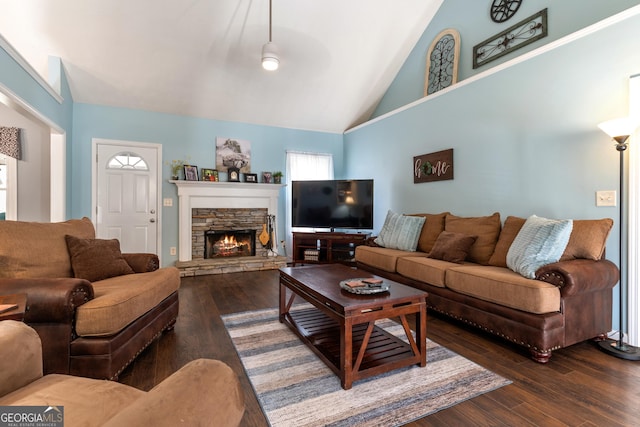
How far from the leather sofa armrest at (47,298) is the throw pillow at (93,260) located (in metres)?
0.53

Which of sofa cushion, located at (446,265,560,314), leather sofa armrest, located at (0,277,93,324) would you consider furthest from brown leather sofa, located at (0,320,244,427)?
sofa cushion, located at (446,265,560,314)

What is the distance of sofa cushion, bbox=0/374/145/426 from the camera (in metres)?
0.86

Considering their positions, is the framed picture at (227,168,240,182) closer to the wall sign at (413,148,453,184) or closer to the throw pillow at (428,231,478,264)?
the wall sign at (413,148,453,184)

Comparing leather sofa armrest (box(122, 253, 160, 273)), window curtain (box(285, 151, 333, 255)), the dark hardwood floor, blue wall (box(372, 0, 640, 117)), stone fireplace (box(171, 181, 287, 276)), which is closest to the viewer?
the dark hardwood floor

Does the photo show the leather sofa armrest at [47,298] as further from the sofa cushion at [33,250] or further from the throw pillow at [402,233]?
the throw pillow at [402,233]

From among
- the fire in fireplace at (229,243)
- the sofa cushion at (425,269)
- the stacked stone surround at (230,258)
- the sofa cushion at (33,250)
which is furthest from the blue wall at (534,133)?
the sofa cushion at (33,250)

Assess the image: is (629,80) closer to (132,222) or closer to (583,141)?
(583,141)

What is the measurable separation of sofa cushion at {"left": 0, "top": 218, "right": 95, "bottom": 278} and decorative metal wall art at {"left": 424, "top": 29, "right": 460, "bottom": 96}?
4573 mm

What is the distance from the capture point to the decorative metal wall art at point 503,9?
11.5ft

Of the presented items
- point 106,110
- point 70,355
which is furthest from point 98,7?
point 70,355

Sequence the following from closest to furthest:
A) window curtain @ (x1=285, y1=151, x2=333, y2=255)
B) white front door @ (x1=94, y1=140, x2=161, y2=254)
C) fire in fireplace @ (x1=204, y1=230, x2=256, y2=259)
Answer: white front door @ (x1=94, y1=140, x2=161, y2=254), fire in fireplace @ (x1=204, y1=230, x2=256, y2=259), window curtain @ (x1=285, y1=151, x2=333, y2=255)

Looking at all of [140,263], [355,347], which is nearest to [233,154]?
[140,263]

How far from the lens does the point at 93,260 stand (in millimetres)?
2217

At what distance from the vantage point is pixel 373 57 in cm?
473
